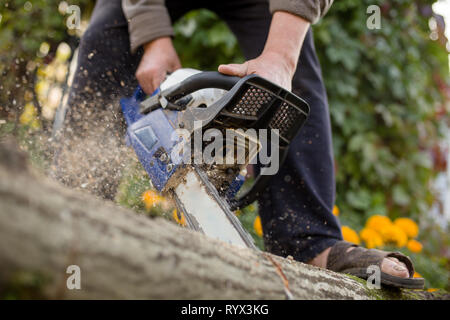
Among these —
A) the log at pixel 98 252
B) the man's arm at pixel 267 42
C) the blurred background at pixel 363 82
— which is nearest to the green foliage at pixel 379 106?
the blurred background at pixel 363 82

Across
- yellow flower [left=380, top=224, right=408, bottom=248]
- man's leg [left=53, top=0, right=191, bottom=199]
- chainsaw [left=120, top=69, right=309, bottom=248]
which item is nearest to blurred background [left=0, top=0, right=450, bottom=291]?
yellow flower [left=380, top=224, right=408, bottom=248]

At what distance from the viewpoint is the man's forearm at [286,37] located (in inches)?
45.3

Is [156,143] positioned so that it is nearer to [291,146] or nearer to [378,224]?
[291,146]

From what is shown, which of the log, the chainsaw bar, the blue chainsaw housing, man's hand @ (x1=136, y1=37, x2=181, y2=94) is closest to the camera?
the log

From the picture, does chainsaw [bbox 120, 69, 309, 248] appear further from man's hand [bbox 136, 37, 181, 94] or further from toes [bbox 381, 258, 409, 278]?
toes [bbox 381, 258, 409, 278]

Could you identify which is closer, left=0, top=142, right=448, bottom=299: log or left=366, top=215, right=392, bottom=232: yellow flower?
left=0, top=142, right=448, bottom=299: log

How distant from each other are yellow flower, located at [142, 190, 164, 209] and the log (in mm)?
Answer: 596

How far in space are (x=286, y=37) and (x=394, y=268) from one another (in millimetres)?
770

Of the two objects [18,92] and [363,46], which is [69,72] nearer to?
[18,92]

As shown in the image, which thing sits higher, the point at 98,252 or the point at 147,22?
the point at 147,22

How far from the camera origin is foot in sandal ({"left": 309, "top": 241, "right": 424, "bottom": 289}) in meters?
0.99

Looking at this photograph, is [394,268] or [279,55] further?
[279,55]

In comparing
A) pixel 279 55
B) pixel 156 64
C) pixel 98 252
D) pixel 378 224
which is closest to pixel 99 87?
pixel 156 64

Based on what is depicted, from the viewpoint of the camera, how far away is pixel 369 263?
1.11 meters
